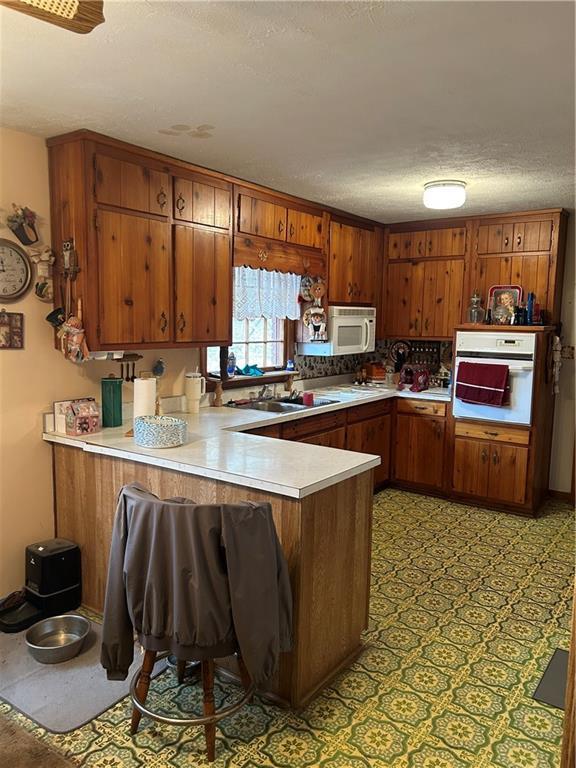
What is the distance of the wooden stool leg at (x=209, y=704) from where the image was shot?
1983mm

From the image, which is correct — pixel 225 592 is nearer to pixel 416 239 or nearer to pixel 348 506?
pixel 348 506

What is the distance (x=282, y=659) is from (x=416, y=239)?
400 centimetres

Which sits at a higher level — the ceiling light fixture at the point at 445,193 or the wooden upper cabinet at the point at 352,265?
the ceiling light fixture at the point at 445,193

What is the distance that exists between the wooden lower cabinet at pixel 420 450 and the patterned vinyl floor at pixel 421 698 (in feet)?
4.18

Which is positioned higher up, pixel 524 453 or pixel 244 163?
pixel 244 163

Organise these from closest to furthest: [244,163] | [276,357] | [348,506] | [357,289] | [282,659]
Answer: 1. [282,659]
2. [348,506]
3. [244,163]
4. [276,357]
5. [357,289]

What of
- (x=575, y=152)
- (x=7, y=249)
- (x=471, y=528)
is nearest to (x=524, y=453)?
(x=471, y=528)

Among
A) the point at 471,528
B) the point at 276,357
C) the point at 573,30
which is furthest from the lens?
the point at 276,357

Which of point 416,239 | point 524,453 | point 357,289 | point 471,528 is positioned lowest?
point 471,528

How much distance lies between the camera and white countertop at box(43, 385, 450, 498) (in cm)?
221

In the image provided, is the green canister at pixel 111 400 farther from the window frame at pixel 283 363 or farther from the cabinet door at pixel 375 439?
the cabinet door at pixel 375 439

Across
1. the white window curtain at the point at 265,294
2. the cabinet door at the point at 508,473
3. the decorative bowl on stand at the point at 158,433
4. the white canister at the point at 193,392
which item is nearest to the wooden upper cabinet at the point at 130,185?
the white window curtain at the point at 265,294

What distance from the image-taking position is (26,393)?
2.91m

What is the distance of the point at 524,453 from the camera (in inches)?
175
